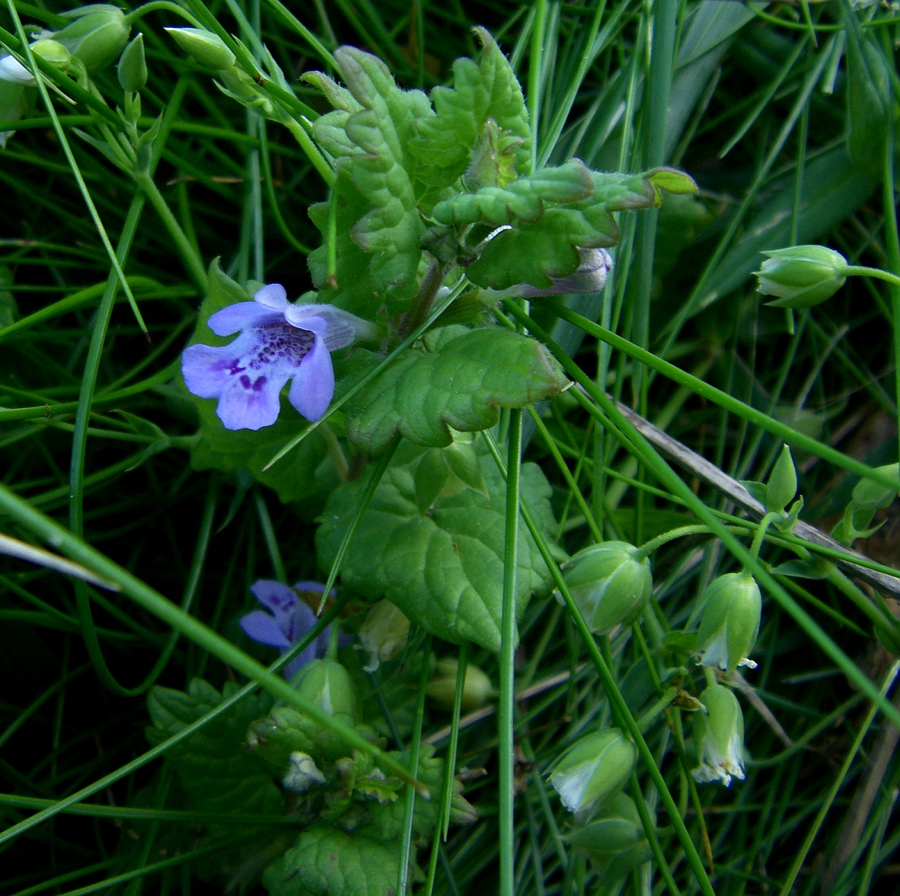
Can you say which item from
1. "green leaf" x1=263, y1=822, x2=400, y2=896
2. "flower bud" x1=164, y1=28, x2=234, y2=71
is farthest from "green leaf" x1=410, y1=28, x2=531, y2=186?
"green leaf" x1=263, y1=822, x2=400, y2=896

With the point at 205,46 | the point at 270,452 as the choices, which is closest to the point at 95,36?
the point at 205,46

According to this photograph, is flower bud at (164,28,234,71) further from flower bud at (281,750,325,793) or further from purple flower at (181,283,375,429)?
flower bud at (281,750,325,793)

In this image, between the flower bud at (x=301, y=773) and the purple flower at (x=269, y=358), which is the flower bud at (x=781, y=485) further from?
the flower bud at (x=301, y=773)

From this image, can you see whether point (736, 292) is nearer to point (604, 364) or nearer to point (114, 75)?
point (604, 364)

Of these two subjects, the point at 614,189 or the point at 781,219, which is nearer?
the point at 614,189

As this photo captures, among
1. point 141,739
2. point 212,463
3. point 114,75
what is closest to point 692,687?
point 212,463
